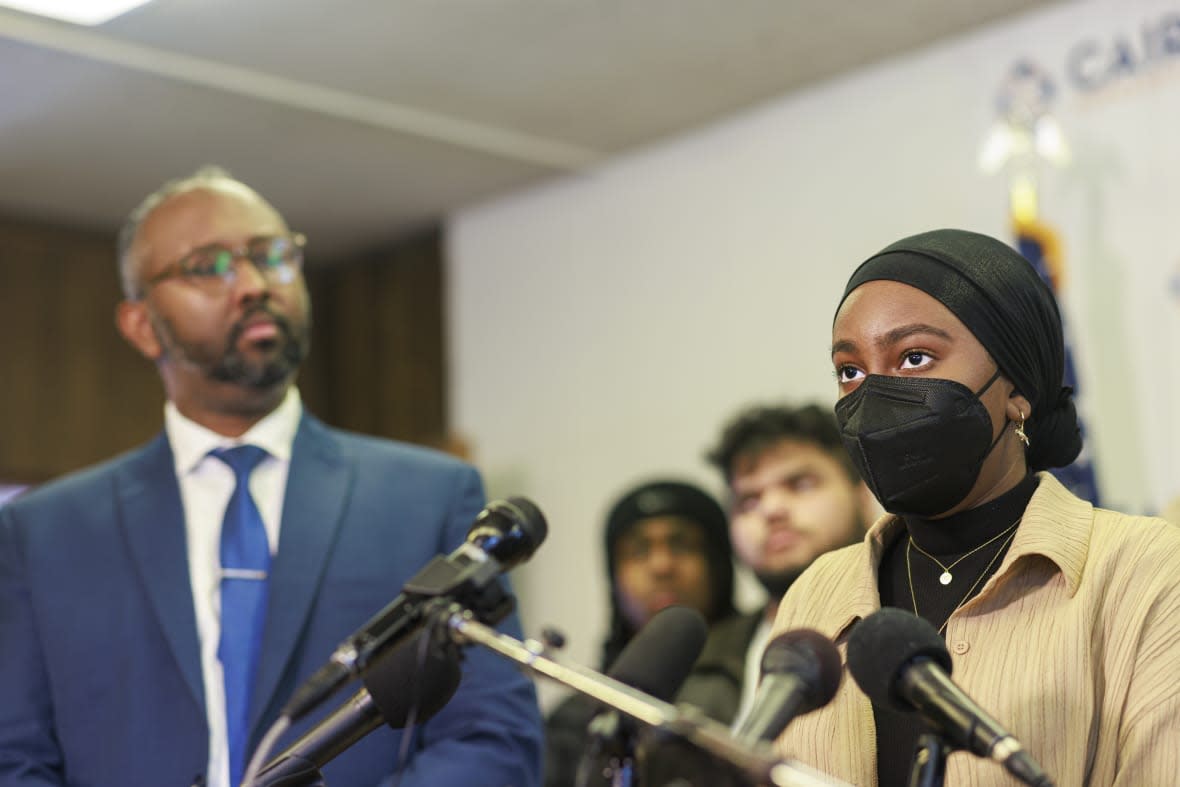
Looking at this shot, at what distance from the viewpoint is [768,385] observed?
6.31 metres

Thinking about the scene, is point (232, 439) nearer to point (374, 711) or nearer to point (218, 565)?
point (218, 565)

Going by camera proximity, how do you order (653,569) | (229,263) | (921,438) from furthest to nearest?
(653,569) → (229,263) → (921,438)

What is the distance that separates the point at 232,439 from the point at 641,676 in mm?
1738

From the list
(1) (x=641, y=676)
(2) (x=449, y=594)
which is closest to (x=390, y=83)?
(2) (x=449, y=594)

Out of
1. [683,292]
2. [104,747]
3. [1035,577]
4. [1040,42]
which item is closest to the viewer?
[1035,577]

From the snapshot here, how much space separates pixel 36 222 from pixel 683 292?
10.9 feet

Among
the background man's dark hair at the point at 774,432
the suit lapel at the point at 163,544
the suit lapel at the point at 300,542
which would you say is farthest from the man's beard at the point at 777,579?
the suit lapel at the point at 163,544

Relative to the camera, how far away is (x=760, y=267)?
643 cm

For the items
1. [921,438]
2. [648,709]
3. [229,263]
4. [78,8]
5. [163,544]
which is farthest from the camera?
[78,8]

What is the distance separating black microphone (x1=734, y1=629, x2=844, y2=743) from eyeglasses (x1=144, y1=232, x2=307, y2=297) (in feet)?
6.38

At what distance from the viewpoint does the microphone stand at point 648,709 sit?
150 cm

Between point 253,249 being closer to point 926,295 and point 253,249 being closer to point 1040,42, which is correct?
point 926,295

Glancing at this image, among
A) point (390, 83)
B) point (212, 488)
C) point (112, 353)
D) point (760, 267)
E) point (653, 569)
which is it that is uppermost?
point (390, 83)

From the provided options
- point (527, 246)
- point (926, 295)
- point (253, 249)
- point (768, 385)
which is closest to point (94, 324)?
point (527, 246)
